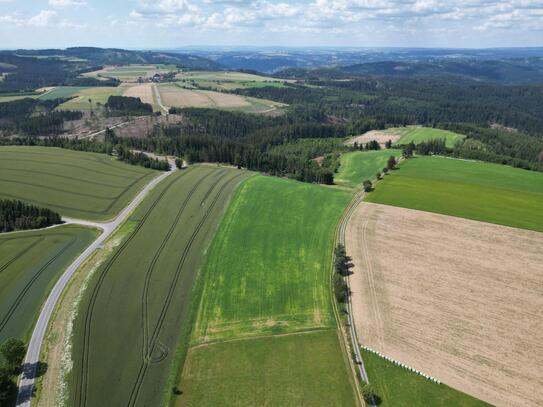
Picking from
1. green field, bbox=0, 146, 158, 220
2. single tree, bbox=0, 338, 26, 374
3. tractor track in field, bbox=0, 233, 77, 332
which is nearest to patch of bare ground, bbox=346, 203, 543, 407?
single tree, bbox=0, 338, 26, 374

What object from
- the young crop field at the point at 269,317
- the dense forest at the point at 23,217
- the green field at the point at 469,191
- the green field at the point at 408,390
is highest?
the dense forest at the point at 23,217

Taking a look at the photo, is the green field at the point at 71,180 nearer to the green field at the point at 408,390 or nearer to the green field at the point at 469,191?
the green field at the point at 469,191

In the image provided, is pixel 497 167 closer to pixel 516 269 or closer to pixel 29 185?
pixel 516 269

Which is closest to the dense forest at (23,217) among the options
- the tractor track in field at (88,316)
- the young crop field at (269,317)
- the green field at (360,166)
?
the tractor track in field at (88,316)

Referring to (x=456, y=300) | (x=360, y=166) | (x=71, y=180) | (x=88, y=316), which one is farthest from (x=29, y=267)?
(x=360, y=166)

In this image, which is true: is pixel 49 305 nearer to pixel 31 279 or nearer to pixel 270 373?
pixel 31 279

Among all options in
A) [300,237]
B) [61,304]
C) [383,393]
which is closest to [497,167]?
[300,237]
